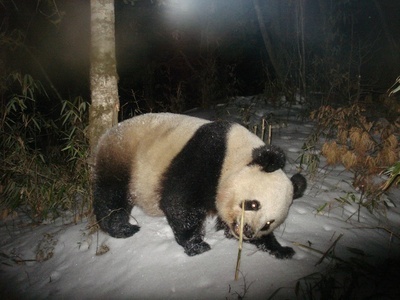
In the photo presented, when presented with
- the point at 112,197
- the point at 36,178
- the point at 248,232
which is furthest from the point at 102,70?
the point at 248,232

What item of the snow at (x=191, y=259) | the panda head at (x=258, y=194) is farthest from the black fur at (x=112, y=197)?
the panda head at (x=258, y=194)

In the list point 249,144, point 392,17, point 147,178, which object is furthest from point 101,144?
point 392,17

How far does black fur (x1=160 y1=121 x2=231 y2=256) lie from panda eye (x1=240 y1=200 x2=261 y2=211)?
303mm

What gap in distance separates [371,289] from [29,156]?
3.85 metres

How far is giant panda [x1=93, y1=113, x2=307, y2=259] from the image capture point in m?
2.56

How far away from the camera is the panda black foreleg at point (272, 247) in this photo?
2.64 metres

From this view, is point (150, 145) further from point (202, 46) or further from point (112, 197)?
point (202, 46)

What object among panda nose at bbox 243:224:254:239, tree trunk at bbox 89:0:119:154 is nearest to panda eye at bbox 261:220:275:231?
panda nose at bbox 243:224:254:239

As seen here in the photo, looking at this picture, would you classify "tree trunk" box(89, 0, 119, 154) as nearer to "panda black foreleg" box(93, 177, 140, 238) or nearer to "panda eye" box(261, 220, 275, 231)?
"panda black foreleg" box(93, 177, 140, 238)

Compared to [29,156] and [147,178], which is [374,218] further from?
[29,156]

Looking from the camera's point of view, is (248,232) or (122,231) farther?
(122,231)

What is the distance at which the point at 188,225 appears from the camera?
2762 millimetres

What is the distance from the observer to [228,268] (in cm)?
254

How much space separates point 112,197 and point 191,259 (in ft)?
3.22
